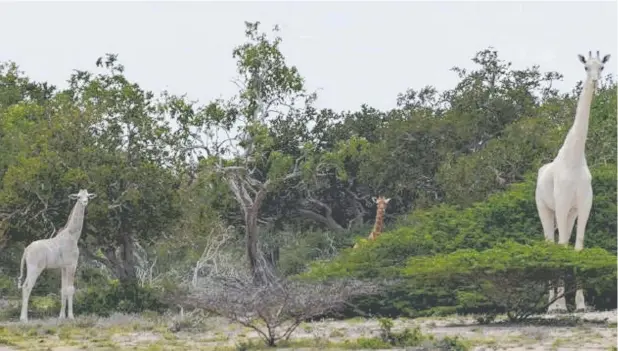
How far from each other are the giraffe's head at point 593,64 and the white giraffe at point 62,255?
10.1m

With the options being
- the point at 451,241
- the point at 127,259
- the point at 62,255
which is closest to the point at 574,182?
the point at 451,241

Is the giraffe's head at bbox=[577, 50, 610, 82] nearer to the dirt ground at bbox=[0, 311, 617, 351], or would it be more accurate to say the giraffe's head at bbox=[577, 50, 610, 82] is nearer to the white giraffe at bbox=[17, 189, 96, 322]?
the dirt ground at bbox=[0, 311, 617, 351]

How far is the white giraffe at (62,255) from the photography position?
71.2 ft

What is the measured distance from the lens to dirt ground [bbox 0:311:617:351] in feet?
46.3

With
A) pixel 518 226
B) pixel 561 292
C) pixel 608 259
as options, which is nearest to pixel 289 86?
pixel 518 226

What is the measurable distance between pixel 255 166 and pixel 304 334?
37.8 feet

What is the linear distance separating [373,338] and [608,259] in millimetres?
3879

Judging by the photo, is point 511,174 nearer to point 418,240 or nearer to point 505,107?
point 505,107

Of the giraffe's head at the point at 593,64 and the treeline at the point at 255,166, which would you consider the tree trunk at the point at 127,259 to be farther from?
the giraffe's head at the point at 593,64

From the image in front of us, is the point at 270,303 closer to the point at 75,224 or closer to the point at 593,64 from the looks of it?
the point at 593,64

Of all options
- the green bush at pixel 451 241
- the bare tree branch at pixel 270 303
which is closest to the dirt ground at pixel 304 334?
the bare tree branch at pixel 270 303

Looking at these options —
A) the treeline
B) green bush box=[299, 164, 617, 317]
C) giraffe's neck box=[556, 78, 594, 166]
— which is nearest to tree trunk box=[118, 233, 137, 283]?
the treeline

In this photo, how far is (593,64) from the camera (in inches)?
675

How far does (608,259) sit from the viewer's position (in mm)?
16156
